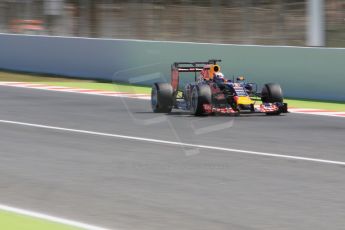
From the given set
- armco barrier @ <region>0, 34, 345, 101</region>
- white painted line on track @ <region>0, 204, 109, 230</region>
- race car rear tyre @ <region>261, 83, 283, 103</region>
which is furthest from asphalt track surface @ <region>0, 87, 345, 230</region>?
armco barrier @ <region>0, 34, 345, 101</region>

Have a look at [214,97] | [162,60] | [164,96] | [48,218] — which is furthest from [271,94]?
[48,218]

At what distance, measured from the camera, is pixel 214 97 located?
1628 cm

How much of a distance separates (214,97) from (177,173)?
21.0 ft

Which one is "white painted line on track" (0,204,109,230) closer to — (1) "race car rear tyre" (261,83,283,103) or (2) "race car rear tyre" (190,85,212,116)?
(2) "race car rear tyre" (190,85,212,116)

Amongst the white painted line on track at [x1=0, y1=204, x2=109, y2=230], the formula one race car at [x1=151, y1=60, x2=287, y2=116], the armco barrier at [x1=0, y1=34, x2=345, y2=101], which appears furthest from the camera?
the armco barrier at [x1=0, y1=34, x2=345, y2=101]

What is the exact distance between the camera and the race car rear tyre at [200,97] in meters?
15.9

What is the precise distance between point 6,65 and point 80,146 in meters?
17.0

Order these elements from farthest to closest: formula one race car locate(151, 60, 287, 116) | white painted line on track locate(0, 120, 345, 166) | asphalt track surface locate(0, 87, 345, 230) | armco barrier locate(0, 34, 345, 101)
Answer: armco barrier locate(0, 34, 345, 101), formula one race car locate(151, 60, 287, 116), white painted line on track locate(0, 120, 345, 166), asphalt track surface locate(0, 87, 345, 230)

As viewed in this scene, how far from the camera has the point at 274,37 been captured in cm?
2323

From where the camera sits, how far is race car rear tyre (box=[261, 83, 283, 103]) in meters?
16.6

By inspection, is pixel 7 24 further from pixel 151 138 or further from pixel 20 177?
pixel 20 177

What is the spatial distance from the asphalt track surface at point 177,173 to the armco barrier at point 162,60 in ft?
14.2

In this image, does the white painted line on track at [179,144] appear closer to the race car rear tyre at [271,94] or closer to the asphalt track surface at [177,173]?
the asphalt track surface at [177,173]

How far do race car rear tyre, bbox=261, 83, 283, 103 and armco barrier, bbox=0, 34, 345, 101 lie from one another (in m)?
3.78
